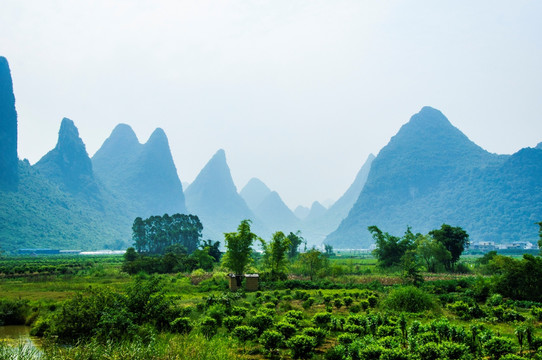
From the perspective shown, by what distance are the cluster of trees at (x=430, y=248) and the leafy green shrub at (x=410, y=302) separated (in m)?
25.1

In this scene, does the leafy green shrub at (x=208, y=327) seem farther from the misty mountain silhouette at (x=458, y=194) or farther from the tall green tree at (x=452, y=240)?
the misty mountain silhouette at (x=458, y=194)

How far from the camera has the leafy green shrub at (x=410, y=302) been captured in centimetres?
1689

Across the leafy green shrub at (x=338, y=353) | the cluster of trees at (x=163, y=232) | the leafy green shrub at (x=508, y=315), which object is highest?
the cluster of trees at (x=163, y=232)

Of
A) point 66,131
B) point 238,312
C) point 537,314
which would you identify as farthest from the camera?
point 66,131

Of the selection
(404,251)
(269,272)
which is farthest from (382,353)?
(404,251)

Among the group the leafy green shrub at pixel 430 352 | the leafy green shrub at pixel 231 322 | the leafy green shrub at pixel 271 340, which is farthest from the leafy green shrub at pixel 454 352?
the leafy green shrub at pixel 231 322

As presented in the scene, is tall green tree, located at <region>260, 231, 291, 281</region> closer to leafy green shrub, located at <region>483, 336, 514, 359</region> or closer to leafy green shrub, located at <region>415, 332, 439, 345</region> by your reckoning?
leafy green shrub, located at <region>415, 332, 439, 345</region>

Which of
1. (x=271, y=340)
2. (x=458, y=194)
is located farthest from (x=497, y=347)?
(x=458, y=194)

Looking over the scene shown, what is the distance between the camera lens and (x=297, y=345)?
10.5 metres

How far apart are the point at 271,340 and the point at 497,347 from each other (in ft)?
20.4

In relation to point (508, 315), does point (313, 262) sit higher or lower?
higher

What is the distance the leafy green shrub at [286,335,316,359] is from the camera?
34.2 feet

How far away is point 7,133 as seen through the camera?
12244 cm

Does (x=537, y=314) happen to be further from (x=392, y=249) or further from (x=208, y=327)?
(x=392, y=249)
